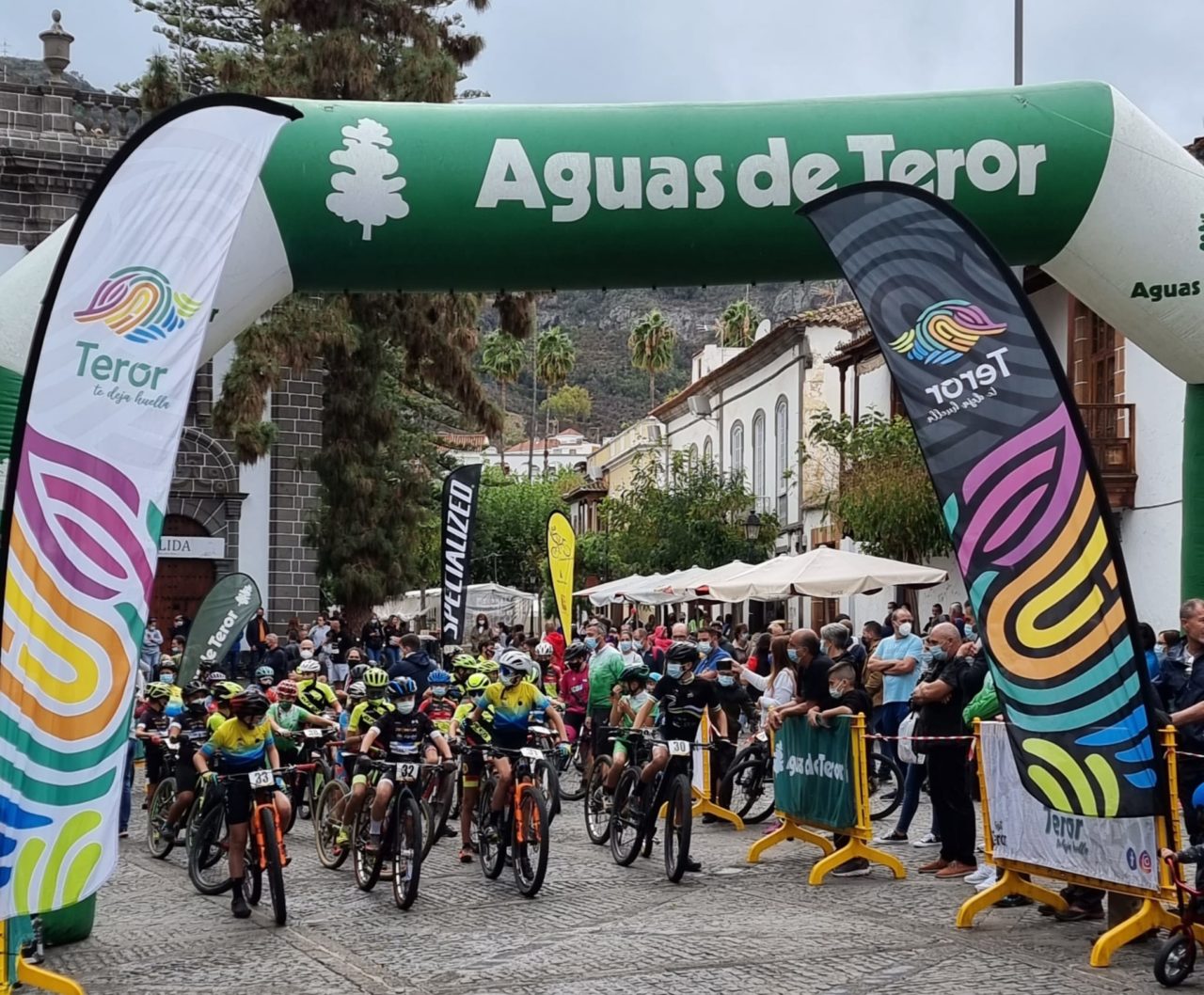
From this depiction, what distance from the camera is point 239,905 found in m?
11.6

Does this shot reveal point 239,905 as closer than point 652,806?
Yes

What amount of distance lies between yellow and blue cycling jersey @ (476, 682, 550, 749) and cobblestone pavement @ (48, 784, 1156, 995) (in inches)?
43.3

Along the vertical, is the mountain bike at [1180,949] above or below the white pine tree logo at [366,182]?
below

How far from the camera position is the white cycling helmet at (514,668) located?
43.1ft

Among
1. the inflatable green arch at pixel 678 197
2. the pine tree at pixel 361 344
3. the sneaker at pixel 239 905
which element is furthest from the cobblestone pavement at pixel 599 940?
the pine tree at pixel 361 344

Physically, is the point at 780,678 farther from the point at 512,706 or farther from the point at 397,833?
the point at 397,833

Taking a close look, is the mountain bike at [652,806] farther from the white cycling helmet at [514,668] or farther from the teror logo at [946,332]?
the teror logo at [946,332]

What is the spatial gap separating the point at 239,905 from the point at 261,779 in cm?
86

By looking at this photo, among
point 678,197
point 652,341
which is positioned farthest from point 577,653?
point 652,341

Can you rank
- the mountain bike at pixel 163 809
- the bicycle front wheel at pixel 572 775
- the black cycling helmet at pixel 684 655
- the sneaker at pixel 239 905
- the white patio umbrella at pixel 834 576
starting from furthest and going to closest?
the white patio umbrella at pixel 834 576, the bicycle front wheel at pixel 572 775, the mountain bike at pixel 163 809, the black cycling helmet at pixel 684 655, the sneaker at pixel 239 905

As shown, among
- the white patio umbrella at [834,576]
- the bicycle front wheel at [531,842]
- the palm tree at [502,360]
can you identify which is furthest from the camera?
the palm tree at [502,360]

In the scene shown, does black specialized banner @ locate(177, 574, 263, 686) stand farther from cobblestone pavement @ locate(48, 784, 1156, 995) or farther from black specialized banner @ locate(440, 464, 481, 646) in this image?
cobblestone pavement @ locate(48, 784, 1156, 995)

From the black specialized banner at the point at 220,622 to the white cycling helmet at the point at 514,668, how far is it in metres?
8.33

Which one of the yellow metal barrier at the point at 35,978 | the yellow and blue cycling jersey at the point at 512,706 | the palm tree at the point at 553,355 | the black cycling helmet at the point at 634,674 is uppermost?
the palm tree at the point at 553,355
